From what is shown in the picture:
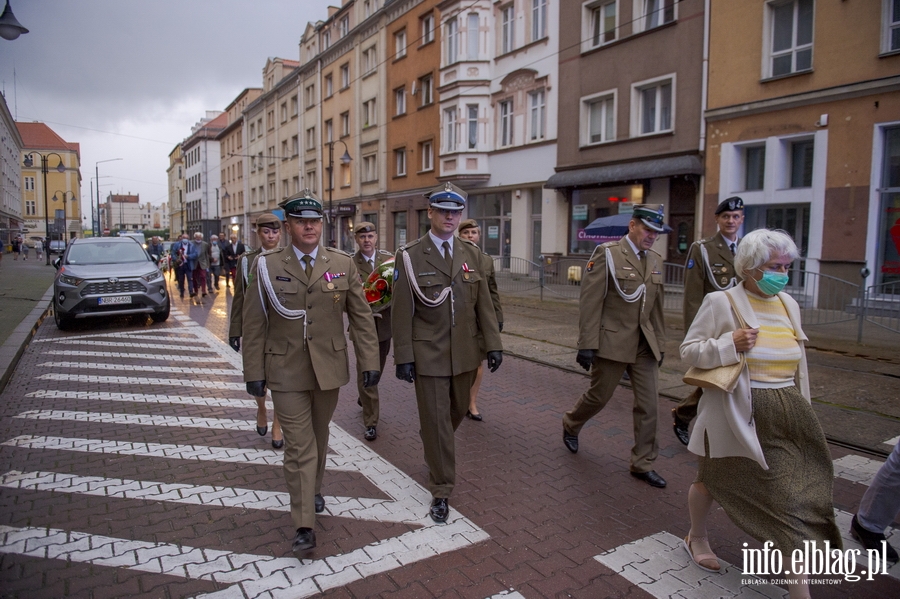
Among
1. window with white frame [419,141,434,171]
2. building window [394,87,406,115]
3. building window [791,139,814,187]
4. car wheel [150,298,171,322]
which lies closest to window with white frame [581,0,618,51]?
building window [791,139,814,187]

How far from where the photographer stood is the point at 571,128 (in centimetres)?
2152

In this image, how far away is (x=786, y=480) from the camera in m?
2.88

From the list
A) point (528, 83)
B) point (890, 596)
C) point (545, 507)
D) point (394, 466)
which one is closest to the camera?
point (890, 596)

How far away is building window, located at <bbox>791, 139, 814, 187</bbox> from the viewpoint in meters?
15.2

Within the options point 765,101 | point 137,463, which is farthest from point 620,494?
point 765,101

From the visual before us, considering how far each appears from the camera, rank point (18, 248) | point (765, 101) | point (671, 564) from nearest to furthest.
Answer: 1. point (671, 564)
2. point (765, 101)
3. point (18, 248)

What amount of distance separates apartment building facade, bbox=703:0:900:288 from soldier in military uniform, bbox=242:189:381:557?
11.2 meters

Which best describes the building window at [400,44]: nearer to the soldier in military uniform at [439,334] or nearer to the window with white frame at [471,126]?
the window with white frame at [471,126]

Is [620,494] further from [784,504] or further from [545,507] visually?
[784,504]

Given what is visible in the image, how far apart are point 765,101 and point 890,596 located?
1498 centimetres

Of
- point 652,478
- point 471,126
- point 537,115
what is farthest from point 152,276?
point 471,126

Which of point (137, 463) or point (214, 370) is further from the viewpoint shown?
point (214, 370)

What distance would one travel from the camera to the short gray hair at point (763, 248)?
2941 millimetres

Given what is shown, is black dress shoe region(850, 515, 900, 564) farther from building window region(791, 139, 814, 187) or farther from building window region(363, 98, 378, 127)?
building window region(363, 98, 378, 127)
